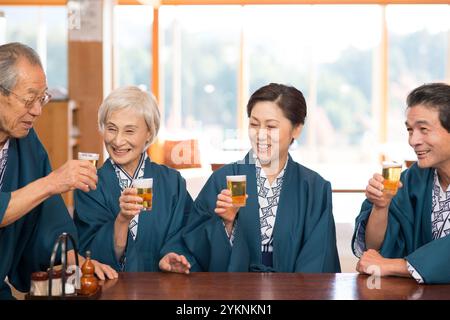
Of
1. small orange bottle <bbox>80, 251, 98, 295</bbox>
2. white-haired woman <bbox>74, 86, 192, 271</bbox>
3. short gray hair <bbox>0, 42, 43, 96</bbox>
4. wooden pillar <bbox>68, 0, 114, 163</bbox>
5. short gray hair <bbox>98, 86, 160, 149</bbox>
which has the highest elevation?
wooden pillar <bbox>68, 0, 114, 163</bbox>

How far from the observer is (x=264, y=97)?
3273mm

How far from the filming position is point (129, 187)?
3082mm

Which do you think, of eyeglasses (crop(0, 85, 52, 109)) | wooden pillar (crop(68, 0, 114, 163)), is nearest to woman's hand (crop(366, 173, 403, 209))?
eyeglasses (crop(0, 85, 52, 109))

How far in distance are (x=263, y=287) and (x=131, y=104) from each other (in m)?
1.10

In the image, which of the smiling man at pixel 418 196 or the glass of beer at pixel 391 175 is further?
the smiling man at pixel 418 196

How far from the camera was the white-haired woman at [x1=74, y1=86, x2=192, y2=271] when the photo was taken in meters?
3.14

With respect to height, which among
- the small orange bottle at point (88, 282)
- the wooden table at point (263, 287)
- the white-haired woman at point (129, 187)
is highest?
the white-haired woman at point (129, 187)

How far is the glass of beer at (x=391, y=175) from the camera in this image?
2.67 m

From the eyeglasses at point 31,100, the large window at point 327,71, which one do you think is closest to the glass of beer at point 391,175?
the eyeglasses at point 31,100

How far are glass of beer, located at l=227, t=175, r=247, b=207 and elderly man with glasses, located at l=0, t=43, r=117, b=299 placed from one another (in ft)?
1.72

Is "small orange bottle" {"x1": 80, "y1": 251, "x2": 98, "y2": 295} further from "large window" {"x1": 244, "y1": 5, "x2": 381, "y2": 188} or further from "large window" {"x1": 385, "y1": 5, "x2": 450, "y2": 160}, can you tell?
"large window" {"x1": 385, "y1": 5, "x2": 450, "y2": 160}

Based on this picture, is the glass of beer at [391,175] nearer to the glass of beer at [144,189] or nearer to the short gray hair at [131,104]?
the glass of beer at [144,189]

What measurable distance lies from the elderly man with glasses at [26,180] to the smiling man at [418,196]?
1125mm

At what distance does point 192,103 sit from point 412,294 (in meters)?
10.9
